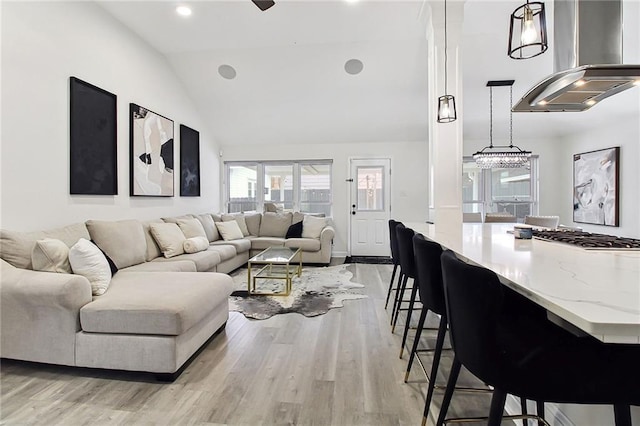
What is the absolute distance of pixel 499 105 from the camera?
5.30 meters

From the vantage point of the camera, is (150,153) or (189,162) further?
(189,162)

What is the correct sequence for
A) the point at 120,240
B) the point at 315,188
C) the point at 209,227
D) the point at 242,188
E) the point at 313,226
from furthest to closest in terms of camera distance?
1. the point at 242,188
2. the point at 315,188
3. the point at 313,226
4. the point at 209,227
5. the point at 120,240

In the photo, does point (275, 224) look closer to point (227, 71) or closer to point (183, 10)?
point (227, 71)

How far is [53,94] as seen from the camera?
2959 millimetres

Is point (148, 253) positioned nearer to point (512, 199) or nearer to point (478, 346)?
point (478, 346)

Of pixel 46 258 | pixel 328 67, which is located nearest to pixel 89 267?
pixel 46 258

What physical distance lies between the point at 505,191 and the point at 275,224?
461cm

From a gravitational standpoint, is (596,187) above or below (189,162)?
below

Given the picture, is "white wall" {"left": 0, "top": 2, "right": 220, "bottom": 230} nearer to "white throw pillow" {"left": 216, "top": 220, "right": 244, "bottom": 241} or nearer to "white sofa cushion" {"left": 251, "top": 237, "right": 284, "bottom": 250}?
"white throw pillow" {"left": 216, "top": 220, "right": 244, "bottom": 241}

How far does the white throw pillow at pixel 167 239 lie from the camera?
393cm

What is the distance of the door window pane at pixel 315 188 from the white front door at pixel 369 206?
50cm

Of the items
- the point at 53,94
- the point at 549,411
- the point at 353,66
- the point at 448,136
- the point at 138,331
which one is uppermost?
the point at 353,66

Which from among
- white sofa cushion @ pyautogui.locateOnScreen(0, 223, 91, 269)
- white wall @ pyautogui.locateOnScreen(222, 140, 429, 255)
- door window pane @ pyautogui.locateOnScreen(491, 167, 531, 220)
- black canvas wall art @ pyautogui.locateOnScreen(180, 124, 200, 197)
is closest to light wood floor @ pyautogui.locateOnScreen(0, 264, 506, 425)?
white sofa cushion @ pyautogui.locateOnScreen(0, 223, 91, 269)

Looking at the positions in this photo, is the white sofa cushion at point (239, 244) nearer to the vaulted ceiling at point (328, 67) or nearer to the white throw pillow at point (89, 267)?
the vaulted ceiling at point (328, 67)
